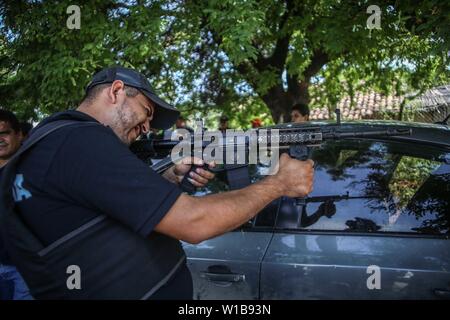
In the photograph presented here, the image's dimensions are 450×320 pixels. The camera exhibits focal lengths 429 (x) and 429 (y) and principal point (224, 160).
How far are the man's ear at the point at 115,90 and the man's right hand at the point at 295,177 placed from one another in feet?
2.13

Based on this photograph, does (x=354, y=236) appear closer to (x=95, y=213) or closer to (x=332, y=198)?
(x=332, y=198)

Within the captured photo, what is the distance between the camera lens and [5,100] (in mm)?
4754

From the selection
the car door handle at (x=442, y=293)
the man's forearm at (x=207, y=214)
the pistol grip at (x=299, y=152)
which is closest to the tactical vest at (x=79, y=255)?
the man's forearm at (x=207, y=214)

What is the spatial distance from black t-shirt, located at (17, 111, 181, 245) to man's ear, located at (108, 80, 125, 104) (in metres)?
0.23

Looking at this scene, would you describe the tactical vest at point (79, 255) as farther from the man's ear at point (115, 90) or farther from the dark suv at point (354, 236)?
the dark suv at point (354, 236)

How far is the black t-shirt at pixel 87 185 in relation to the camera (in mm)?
1271

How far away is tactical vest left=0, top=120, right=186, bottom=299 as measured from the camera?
135 cm

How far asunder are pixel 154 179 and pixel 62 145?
299 millimetres

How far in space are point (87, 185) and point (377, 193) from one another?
1.54 meters

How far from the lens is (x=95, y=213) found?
1.35 meters

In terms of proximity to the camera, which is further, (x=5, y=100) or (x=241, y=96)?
(x=241, y=96)

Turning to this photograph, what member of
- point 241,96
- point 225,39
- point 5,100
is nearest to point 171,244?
point 225,39

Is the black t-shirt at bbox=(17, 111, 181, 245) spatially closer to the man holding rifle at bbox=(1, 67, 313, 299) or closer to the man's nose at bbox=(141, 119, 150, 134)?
the man holding rifle at bbox=(1, 67, 313, 299)
